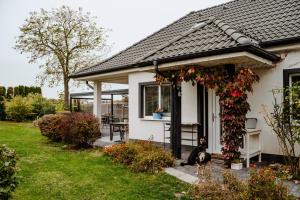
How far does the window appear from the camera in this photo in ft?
40.2

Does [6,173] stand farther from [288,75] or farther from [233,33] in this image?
[288,75]

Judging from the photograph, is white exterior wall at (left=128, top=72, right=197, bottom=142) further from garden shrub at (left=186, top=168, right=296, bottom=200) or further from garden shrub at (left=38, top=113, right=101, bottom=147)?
garden shrub at (left=186, top=168, right=296, bottom=200)

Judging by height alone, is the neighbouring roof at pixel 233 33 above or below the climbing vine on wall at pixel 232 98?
above

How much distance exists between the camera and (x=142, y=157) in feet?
27.9

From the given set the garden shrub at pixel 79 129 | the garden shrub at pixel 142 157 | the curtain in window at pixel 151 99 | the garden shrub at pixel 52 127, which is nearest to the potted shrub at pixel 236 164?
the garden shrub at pixel 142 157

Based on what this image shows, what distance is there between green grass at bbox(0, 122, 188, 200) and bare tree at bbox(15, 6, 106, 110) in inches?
695

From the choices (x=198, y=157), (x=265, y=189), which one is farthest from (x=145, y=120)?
(x=265, y=189)

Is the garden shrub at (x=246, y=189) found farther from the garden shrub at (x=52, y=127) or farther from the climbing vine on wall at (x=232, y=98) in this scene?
the garden shrub at (x=52, y=127)

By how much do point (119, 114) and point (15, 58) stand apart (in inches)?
517

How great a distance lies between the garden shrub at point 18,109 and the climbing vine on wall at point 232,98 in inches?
785

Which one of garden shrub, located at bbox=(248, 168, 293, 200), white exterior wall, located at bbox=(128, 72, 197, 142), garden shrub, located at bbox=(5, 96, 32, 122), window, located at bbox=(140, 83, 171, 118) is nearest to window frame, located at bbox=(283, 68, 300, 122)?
white exterior wall, located at bbox=(128, 72, 197, 142)

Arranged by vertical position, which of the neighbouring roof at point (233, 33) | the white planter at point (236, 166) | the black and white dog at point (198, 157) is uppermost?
the neighbouring roof at point (233, 33)

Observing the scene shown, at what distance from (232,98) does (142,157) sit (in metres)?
2.85

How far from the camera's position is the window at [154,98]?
40.2 feet
